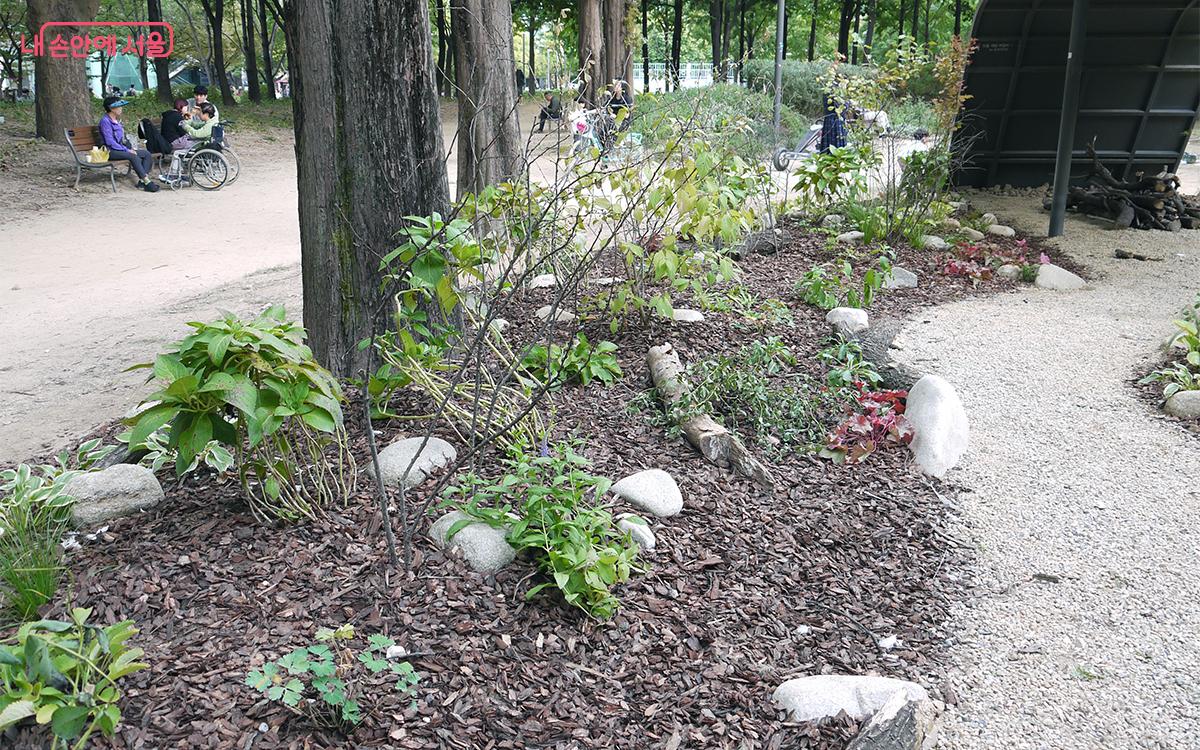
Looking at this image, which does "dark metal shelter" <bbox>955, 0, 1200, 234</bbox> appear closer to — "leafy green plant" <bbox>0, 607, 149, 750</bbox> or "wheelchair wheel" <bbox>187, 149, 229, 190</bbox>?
"leafy green plant" <bbox>0, 607, 149, 750</bbox>

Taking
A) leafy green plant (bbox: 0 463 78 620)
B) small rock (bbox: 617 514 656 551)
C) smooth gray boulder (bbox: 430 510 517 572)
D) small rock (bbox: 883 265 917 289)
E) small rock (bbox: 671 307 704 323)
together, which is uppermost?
leafy green plant (bbox: 0 463 78 620)

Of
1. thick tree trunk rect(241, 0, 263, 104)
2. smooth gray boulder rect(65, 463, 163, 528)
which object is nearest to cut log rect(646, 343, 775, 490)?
smooth gray boulder rect(65, 463, 163, 528)

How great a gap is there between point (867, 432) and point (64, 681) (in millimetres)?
3401

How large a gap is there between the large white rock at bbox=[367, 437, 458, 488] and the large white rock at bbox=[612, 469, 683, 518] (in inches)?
26.7

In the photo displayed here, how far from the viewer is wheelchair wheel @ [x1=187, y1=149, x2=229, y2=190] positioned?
1391 centimetres

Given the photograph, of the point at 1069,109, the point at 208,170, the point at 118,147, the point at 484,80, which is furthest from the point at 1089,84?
the point at 118,147

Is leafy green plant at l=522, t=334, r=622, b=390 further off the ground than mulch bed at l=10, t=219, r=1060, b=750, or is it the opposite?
leafy green plant at l=522, t=334, r=622, b=390

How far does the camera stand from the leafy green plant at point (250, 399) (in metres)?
2.64

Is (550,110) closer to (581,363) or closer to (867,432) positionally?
(581,363)

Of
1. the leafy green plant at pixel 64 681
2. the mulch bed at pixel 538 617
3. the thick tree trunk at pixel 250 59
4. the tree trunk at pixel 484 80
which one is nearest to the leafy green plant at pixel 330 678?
the mulch bed at pixel 538 617

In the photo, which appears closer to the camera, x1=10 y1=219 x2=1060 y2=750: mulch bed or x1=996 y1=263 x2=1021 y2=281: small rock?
x1=10 y1=219 x2=1060 y2=750: mulch bed

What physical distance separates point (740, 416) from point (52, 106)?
50.3ft

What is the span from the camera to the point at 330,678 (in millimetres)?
2197

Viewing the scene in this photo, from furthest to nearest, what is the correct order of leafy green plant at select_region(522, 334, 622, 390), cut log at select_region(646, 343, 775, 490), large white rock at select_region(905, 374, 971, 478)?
1. leafy green plant at select_region(522, 334, 622, 390)
2. large white rock at select_region(905, 374, 971, 478)
3. cut log at select_region(646, 343, 775, 490)
